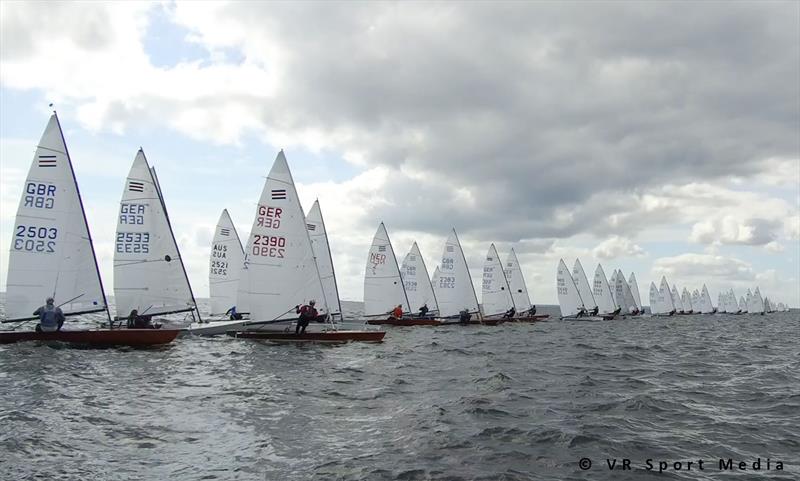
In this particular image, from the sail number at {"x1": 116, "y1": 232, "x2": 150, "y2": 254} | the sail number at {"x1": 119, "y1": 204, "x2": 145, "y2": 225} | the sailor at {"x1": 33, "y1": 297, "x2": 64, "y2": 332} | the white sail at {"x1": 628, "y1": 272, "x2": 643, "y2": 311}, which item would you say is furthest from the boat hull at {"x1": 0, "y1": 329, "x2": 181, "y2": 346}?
the white sail at {"x1": 628, "y1": 272, "x2": 643, "y2": 311}

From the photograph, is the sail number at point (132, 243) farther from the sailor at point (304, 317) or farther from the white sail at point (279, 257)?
the sailor at point (304, 317)

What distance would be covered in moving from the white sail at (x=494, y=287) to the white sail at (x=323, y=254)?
18824mm

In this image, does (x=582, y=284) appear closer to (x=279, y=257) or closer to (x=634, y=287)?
(x=634, y=287)

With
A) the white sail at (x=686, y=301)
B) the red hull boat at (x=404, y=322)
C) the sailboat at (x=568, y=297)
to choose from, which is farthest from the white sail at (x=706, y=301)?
the red hull boat at (x=404, y=322)

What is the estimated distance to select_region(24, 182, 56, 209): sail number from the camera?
72.6 ft

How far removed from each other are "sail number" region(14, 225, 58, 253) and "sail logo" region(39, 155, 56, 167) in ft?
8.31

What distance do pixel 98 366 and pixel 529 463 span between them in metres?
14.3

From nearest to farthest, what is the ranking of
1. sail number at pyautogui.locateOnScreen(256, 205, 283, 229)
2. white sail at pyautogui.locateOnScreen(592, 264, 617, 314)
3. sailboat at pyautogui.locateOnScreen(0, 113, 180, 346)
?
sailboat at pyautogui.locateOnScreen(0, 113, 180, 346), sail number at pyautogui.locateOnScreen(256, 205, 283, 229), white sail at pyautogui.locateOnScreen(592, 264, 617, 314)

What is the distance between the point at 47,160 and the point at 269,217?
30.3 ft

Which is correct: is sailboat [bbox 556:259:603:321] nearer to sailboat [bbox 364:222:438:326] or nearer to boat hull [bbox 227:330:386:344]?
sailboat [bbox 364:222:438:326]

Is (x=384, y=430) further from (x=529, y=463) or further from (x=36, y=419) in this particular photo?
(x=36, y=419)

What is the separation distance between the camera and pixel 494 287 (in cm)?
5244

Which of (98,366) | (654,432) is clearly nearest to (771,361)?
(654,432)

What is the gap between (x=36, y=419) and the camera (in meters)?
11.0
